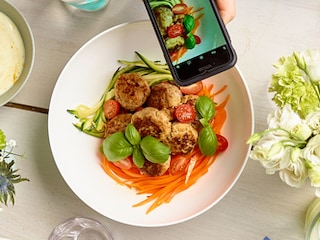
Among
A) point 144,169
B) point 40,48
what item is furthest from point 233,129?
point 40,48

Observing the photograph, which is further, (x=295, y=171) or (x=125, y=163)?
(x=125, y=163)

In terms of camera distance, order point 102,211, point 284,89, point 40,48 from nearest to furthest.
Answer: point 284,89
point 102,211
point 40,48

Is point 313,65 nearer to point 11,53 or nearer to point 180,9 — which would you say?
point 180,9

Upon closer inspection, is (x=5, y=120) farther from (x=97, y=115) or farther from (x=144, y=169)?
(x=144, y=169)

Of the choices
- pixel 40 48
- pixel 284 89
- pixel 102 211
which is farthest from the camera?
pixel 40 48

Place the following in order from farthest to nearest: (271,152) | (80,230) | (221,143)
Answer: (80,230)
(221,143)
(271,152)

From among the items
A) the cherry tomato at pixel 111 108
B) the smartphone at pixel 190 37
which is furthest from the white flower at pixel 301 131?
the cherry tomato at pixel 111 108

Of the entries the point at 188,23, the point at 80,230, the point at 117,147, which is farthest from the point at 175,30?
the point at 80,230
